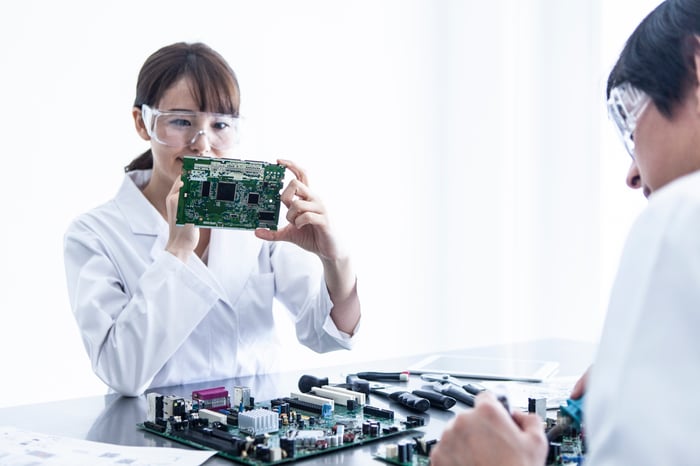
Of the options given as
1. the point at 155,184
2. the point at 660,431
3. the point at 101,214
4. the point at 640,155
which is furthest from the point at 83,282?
the point at 660,431

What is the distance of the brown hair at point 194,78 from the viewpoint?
203 centimetres

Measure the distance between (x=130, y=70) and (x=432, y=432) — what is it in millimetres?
2493

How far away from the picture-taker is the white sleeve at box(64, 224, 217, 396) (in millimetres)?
1719

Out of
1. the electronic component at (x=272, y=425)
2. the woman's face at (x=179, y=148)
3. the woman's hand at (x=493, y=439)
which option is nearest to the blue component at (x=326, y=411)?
the electronic component at (x=272, y=425)

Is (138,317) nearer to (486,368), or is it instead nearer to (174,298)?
(174,298)

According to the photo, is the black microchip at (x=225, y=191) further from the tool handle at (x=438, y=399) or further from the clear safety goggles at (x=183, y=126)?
the tool handle at (x=438, y=399)

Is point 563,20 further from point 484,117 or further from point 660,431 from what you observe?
point 660,431

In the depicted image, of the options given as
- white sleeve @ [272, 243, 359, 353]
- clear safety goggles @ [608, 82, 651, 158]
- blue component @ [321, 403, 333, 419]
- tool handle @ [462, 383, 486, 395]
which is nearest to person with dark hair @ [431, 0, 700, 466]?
clear safety goggles @ [608, 82, 651, 158]

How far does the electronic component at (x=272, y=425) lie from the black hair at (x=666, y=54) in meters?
0.71

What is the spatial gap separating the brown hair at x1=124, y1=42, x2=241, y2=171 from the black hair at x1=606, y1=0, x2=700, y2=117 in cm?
120

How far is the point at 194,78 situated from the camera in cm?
203

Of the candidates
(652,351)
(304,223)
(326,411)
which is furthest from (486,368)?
(652,351)

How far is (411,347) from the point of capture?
4.37 metres

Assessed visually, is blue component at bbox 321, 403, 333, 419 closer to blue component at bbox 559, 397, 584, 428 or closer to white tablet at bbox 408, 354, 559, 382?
blue component at bbox 559, 397, 584, 428
